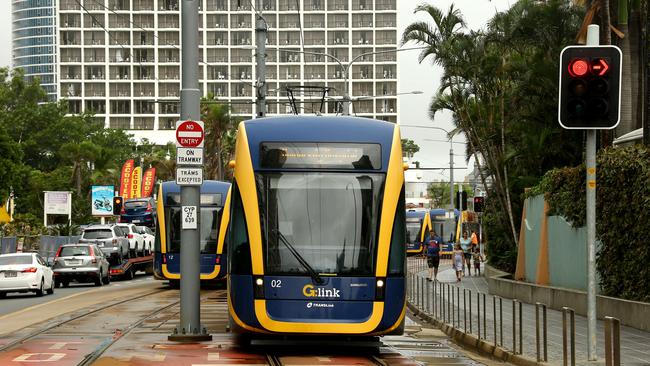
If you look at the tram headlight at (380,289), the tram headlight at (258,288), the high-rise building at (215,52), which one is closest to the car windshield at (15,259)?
the tram headlight at (258,288)

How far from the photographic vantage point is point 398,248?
16.0 metres

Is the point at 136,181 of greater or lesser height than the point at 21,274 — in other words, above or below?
above

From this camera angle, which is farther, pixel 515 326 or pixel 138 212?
pixel 138 212

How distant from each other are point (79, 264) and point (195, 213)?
981 inches

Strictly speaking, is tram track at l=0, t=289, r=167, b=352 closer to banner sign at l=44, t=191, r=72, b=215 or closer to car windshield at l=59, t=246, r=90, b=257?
car windshield at l=59, t=246, r=90, b=257

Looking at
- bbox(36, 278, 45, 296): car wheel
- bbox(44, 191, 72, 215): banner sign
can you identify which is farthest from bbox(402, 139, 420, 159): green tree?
bbox(36, 278, 45, 296): car wheel

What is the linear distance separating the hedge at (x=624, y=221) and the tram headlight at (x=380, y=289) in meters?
6.81

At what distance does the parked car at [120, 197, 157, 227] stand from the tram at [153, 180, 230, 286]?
136ft

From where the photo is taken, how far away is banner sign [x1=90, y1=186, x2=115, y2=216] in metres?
81.4

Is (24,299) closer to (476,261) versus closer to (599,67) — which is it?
(476,261)

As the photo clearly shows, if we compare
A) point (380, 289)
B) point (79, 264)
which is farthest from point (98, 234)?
point (380, 289)

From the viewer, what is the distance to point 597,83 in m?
12.7

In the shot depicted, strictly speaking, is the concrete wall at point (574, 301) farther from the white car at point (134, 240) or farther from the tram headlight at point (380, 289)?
the white car at point (134, 240)

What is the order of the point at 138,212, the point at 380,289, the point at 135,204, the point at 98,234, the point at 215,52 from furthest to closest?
the point at 215,52 < the point at 135,204 < the point at 138,212 < the point at 98,234 < the point at 380,289
